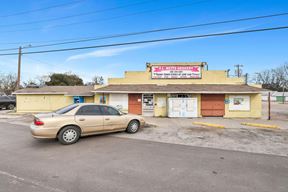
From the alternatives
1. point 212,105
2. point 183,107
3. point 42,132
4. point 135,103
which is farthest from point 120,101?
point 42,132

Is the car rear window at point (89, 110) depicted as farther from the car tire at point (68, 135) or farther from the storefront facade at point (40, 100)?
the storefront facade at point (40, 100)

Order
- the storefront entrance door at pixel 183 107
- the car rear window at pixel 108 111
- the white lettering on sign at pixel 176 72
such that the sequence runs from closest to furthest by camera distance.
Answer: the car rear window at pixel 108 111 → the storefront entrance door at pixel 183 107 → the white lettering on sign at pixel 176 72

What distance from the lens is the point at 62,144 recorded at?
19.7 feet

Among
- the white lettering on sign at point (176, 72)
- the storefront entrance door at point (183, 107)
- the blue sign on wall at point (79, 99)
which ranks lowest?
the storefront entrance door at point (183, 107)

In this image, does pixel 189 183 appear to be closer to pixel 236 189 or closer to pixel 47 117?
pixel 236 189

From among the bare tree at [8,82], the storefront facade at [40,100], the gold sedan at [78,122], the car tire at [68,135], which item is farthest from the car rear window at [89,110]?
the bare tree at [8,82]

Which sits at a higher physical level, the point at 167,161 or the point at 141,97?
→ the point at 141,97

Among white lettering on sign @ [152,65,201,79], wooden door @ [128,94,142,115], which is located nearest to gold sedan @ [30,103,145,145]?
wooden door @ [128,94,142,115]

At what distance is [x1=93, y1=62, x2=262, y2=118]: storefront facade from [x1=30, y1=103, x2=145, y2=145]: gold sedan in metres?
6.49

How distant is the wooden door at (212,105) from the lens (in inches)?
543

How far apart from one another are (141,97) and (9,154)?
1031cm

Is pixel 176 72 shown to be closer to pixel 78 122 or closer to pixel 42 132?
pixel 78 122

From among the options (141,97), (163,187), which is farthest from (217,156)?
(141,97)

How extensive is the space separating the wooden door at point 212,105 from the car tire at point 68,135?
11003 millimetres
